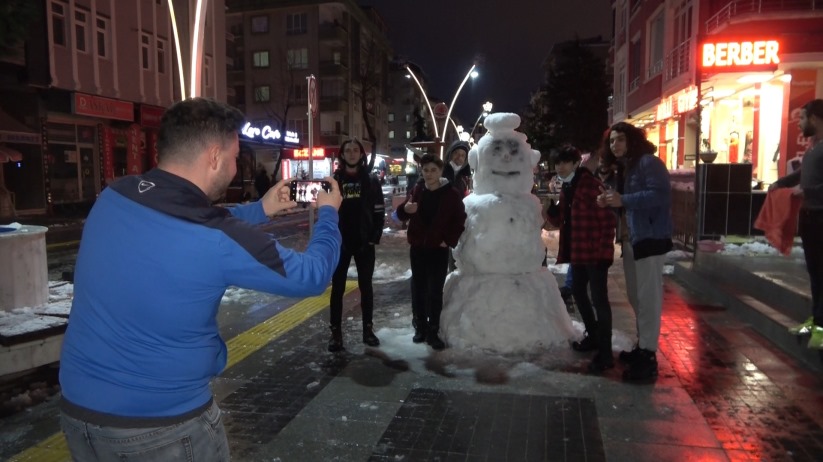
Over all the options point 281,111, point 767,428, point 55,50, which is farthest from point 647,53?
point 281,111

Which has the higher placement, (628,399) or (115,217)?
(115,217)

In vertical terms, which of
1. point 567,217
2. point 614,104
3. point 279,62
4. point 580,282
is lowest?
point 580,282

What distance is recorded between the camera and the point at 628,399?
165 inches

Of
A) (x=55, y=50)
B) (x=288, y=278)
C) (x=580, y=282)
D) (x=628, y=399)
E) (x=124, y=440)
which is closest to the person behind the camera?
(x=124, y=440)

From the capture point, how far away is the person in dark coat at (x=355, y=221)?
543cm

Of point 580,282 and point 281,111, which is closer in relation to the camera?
point 580,282

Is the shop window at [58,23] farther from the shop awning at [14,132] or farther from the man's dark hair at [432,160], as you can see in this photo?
the man's dark hair at [432,160]

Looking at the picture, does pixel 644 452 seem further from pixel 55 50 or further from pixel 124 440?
pixel 55 50

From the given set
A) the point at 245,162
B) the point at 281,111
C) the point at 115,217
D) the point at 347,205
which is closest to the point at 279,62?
the point at 281,111

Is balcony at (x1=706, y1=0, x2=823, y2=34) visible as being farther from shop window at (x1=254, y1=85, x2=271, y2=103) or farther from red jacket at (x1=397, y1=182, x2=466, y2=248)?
shop window at (x1=254, y1=85, x2=271, y2=103)

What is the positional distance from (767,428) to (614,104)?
30.8 metres

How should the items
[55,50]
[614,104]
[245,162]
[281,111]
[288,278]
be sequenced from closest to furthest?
[288,278], [55,50], [614,104], [245,162], [281,111]

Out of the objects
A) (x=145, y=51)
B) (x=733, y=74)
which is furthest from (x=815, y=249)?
(x=145, y=51)

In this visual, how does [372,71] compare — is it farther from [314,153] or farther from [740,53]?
[740,53]
